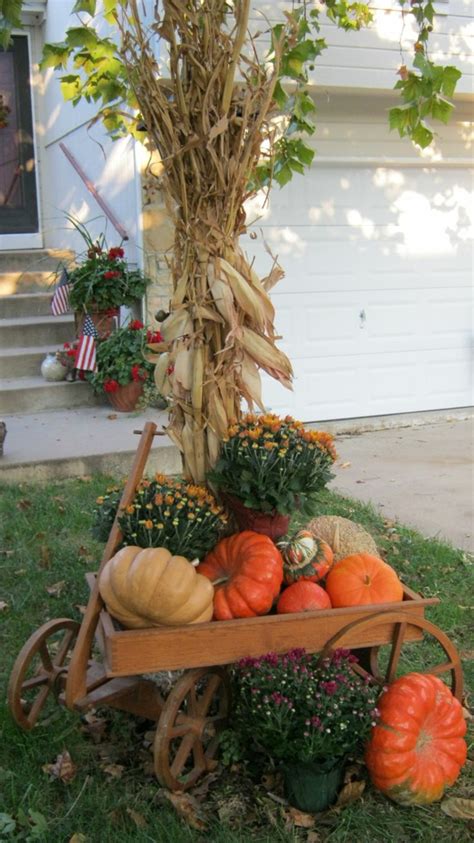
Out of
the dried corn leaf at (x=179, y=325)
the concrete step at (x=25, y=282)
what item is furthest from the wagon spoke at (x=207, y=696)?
the concrete step at (x=25, y=282)

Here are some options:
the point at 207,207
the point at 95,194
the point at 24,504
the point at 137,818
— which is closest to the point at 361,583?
the point at 137,818

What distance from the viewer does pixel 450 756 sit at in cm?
288

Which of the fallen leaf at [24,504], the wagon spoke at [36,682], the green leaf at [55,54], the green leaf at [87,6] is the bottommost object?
the fallen leaf at [24,504]

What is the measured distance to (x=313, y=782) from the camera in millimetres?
2830

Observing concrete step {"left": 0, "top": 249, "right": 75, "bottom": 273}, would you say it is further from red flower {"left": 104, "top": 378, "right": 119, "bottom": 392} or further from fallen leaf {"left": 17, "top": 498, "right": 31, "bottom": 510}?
fallen leaf {"left": 17, "top": 498, "right": 31, "bottom": 510}

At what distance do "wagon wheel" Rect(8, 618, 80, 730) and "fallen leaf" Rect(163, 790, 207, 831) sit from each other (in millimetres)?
596

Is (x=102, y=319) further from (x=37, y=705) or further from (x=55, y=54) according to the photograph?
(x=37, y=705)

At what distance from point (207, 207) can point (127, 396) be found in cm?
451

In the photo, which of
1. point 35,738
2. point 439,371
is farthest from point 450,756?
point 439,371

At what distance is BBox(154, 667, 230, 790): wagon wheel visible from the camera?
2.79 m

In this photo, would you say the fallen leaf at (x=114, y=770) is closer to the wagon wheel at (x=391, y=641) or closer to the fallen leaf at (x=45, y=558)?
the wagon wheel at (x=391, y=641)

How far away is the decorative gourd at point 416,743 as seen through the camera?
9.20ft

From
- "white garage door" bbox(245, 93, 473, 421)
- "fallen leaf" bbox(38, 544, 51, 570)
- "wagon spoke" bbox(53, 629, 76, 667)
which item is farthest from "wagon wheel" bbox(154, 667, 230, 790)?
"white garage door" bbox(245, 93, 473, 421)

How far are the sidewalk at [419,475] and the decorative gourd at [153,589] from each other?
2823 mm
